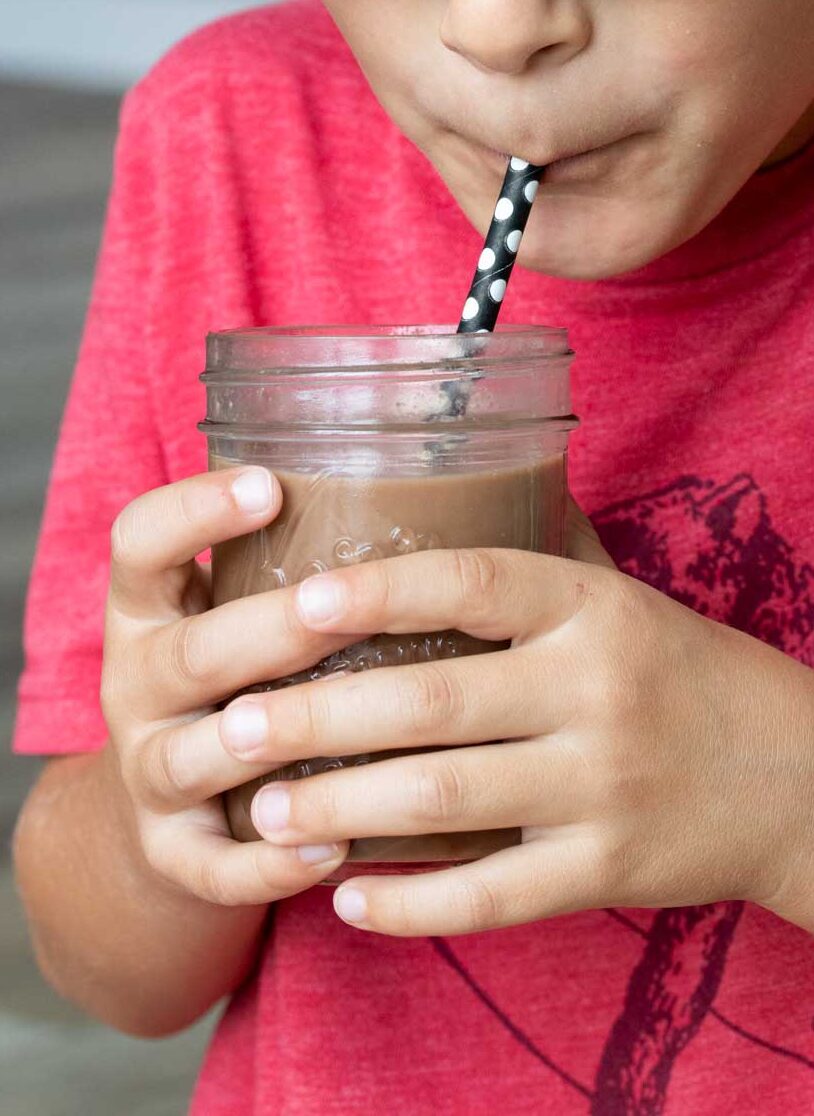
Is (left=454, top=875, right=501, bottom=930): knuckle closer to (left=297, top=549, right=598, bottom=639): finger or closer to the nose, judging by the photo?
(left=297, top=549, right=598, bottom=639): finger

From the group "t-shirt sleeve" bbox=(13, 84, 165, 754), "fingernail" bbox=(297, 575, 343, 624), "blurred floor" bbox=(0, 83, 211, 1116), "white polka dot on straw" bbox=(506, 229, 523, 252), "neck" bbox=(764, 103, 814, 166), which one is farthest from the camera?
"blurred floor" bbox=(0, 83, 211, 1116)

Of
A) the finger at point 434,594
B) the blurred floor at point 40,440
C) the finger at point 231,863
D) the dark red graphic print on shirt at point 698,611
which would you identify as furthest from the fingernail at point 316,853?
the blurred floor at point 40,440

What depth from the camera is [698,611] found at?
90 centimetres

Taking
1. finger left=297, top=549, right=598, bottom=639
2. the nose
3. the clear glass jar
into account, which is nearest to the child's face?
the nose

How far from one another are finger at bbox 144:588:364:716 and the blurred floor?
131cm

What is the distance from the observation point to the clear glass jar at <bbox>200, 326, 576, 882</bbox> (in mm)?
632

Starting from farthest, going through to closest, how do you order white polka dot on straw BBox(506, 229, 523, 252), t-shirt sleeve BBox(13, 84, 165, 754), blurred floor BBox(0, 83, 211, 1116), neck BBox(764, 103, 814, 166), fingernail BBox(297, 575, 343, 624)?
blurred floor BBox(0, 83, 211, 1116), t-shirt sleeve BBox(13, 84, 165, 754), neck BBox(764, 103, 814, 166), white polka dot on straw BBox(506, 229, 523, 252), fingernail BBox(297, 575, 343, 624)

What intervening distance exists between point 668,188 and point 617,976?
18.5 inches

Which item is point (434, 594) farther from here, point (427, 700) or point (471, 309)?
point (471, 309)

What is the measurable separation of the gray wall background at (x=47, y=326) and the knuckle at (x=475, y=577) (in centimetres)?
141

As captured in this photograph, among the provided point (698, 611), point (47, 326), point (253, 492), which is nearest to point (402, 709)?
point (253, 492)

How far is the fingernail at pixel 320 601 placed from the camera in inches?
23.6

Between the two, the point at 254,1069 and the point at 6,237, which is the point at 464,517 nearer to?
the point at 254,1069

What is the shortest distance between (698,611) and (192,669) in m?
0.36
